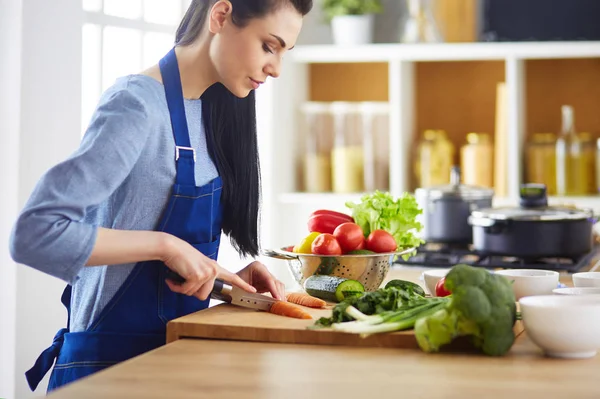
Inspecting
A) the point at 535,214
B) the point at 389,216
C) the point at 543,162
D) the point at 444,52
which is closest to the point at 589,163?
the point at 543,162

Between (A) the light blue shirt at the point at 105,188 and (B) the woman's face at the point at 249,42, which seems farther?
(B) the woman's face at the point at 249,42

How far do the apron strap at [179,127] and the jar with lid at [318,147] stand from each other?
2743mm

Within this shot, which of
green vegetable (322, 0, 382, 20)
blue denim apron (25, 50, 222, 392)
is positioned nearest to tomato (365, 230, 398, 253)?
blue denim apron (25, 50, 222, 392)

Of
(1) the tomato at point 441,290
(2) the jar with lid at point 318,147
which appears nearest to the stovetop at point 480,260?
(1) the tomato at point 441,290

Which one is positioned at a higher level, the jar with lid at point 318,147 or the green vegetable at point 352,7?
the green vegetable at point 352,7

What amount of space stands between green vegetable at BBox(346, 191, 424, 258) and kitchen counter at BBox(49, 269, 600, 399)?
0.74 metres

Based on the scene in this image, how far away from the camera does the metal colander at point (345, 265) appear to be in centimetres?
221

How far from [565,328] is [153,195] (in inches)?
34.3

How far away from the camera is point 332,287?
6.93ft

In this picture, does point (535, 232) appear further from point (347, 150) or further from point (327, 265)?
point (347, 150)

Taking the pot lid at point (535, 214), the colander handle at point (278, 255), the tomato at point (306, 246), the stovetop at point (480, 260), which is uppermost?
the pot lid at point (535, 214)

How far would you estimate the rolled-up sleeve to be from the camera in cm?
165

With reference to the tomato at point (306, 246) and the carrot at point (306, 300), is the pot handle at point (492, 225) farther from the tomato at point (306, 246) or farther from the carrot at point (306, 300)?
the carrot at point (306, 300)

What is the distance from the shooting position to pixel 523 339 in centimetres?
176
